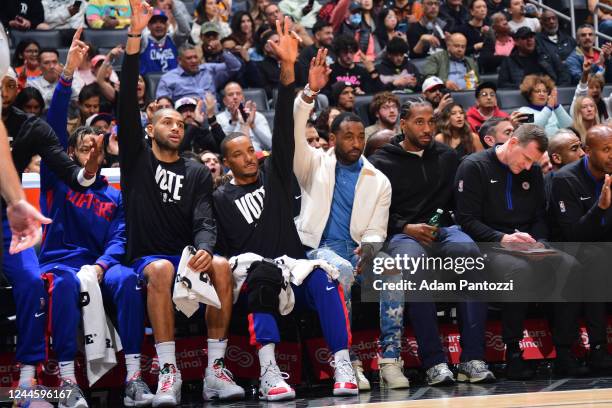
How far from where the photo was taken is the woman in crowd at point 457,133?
8.15 meters

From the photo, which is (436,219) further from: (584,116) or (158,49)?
(158,49)

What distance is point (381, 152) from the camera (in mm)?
6723

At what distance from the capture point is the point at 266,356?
5.55 m

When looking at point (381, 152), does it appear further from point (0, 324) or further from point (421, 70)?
point (421, 70)

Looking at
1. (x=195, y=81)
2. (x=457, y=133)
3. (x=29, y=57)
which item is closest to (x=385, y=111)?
(x=457, y=133)

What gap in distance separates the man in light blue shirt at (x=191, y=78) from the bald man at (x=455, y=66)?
2475 millimetres

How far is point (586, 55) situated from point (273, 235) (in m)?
6.82

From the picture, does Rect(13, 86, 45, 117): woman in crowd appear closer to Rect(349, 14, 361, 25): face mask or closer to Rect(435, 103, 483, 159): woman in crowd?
Rect(435, 103, 483, 159): woman in crowd

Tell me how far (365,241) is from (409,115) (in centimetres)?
94

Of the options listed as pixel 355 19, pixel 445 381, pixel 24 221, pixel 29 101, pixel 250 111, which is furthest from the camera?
pixel 355 19

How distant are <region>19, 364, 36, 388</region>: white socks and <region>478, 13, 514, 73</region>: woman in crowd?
7.79 m

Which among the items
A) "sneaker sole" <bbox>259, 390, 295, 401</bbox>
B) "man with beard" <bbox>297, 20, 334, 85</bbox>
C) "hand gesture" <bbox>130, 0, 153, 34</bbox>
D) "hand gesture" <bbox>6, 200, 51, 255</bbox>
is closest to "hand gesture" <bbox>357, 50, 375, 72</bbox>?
"man with beard" <bbox>297, 20, 334, 85</bbox>

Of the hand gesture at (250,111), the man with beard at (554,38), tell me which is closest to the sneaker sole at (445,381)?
the hand gesture at (250,111)

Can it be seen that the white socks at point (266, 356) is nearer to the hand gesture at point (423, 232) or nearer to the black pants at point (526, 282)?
the hand gesture at point (423, 232)
